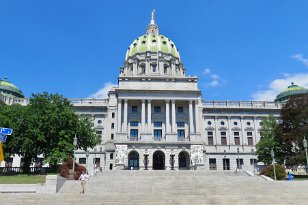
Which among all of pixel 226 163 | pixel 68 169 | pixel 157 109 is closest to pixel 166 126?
pixel 157 109

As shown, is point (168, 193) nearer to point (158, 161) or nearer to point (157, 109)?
point (158, 161)

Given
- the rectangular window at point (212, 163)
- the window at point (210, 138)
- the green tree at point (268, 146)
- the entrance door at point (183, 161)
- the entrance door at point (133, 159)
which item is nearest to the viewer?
the green tree at point (268, 146)

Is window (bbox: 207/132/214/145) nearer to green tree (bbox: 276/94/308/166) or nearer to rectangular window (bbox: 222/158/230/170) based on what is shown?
rectangular window (bbox: 222/158/230/170)

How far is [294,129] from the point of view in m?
42.7

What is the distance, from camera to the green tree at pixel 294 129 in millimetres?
41219

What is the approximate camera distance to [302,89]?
89.9 metres

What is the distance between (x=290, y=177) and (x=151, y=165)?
27979 mm

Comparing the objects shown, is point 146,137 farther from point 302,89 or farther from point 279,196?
point 302,89

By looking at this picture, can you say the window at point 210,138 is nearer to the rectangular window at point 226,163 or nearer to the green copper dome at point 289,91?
the rectangular window at point 226,163

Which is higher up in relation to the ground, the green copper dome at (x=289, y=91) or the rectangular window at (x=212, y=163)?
the green copper dome at (x=289, y=91)

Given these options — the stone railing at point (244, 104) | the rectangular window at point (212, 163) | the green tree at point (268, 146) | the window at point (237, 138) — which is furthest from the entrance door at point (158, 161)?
the window at point (237, 138)

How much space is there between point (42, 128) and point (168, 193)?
2472cm

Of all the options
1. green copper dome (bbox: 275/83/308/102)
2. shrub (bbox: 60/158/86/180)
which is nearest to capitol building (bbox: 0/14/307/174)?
green copper dome (bbox: 275/83/308/102)

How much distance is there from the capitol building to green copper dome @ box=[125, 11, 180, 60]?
9993 mm
